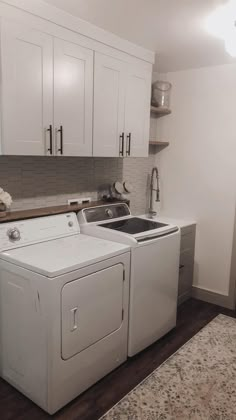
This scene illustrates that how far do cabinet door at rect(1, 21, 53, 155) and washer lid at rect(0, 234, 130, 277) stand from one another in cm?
62

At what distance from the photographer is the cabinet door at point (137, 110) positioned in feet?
9.17

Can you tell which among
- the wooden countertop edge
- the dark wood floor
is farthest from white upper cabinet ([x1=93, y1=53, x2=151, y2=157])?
the dark wood floor

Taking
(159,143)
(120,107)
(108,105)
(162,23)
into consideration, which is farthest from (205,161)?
(162,23)

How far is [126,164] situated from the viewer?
3402 millimetres

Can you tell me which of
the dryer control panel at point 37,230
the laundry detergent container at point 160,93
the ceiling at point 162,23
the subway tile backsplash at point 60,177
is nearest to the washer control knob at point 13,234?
the dryer control panel at point 37,230

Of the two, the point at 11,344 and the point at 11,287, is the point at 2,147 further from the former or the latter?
the point at 11,344

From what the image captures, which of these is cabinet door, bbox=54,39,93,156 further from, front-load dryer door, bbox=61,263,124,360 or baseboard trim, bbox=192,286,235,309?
baseboard trim, bbox=192,286,235,309

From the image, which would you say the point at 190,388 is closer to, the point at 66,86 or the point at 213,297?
the point at 213,297

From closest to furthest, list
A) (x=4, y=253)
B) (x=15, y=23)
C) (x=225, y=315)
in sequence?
(x=15, y=23) → (x=4, y=253) → (x=225, y=315)

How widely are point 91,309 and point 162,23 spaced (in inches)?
76.6

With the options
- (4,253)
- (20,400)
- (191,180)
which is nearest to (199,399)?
(20,400)

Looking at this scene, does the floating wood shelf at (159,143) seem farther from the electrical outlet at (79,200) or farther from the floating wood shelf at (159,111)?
the electrical outlet at (79,200)

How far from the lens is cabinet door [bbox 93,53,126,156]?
2492 mm

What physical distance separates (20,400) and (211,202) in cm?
238
